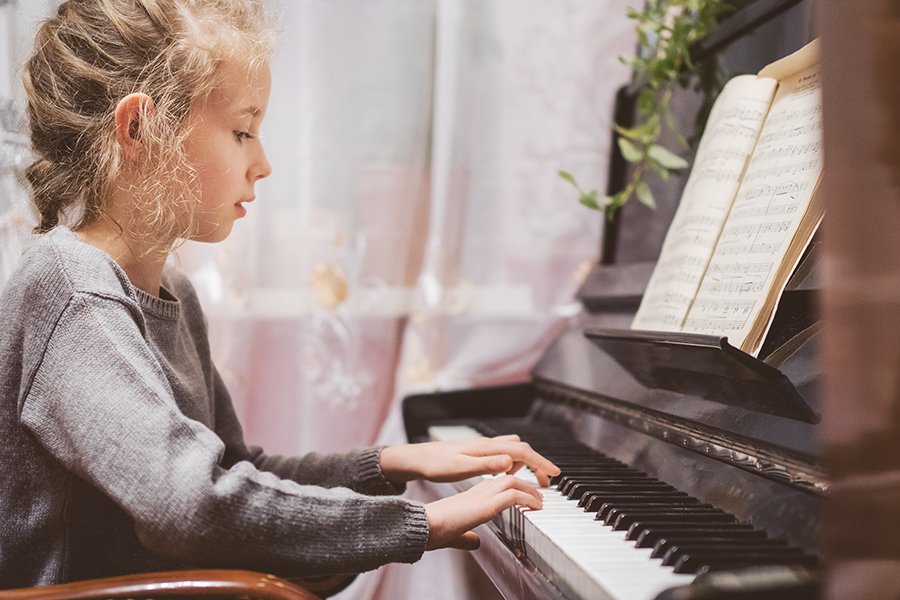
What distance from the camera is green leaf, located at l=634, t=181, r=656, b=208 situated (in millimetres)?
1251

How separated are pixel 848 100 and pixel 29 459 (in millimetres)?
808

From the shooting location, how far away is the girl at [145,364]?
0.60 m

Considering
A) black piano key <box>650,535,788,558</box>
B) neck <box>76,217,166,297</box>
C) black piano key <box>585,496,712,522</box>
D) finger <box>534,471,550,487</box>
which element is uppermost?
neck <box>76,217,166,297</box>

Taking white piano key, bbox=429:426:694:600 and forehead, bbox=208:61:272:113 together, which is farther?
forehead, bbox=208:61:272:113

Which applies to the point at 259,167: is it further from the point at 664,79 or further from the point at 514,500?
the point at 664,79

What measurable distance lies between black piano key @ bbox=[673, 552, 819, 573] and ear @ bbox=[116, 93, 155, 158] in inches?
27.9

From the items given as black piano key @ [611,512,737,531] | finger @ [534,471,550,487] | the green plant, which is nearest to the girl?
finger @ [534,471,550,487]

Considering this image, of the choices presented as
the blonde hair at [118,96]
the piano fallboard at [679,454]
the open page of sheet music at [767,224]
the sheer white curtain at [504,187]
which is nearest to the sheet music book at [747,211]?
the open page of sheet music at [767,224]

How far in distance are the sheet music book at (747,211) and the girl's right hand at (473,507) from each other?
31 cm

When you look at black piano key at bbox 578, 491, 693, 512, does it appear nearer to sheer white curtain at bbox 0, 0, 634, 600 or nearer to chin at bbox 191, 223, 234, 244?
chin at bbox 191, 223, 234, 244

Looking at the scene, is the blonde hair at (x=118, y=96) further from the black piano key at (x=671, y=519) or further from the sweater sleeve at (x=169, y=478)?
the black piano key at (x=671, y=519)

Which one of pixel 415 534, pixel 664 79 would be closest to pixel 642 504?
pixel 415 534

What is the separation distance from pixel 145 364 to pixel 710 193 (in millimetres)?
758

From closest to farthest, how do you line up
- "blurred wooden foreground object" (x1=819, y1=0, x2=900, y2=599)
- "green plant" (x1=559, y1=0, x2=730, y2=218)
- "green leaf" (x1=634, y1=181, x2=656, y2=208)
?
"blurred wooden foreground object" (x1=819, y1=0, x2=900, y2=599)
"green plant" (x1=559, y1=0, x2=730, y2=218)
"green leaf" (x1=634, y1=181, x2=656, y2=208)
